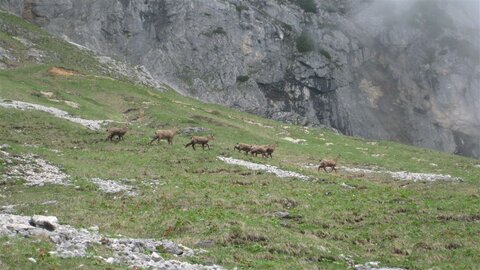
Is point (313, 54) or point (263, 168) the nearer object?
point (263, 168)

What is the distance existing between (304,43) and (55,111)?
364 ft

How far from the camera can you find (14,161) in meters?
34.4

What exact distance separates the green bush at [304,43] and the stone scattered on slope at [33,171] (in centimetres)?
12916

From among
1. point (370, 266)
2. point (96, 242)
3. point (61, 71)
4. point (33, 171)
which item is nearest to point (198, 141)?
point (33, 171)

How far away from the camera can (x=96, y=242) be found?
18594 millimetres

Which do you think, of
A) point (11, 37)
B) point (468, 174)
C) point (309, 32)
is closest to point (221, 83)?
point (309, 32)

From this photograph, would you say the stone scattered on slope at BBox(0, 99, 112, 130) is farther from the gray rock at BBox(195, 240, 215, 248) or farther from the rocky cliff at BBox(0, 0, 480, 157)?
the rocky cliff at BBox(0, 0, 480, 157)

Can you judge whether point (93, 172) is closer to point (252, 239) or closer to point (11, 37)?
point (252, 239)

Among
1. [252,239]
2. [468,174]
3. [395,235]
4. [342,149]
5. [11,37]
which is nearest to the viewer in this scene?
[252,239]

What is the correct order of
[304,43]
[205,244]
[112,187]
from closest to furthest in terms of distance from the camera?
[205,244] → [112,187] → [304,43]

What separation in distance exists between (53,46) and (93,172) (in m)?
79.4

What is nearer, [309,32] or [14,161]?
[14,161]

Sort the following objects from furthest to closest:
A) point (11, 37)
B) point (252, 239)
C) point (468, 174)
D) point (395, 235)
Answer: point (11, 37)
point (468, 174)
point (395, 235)
point (252, 239)

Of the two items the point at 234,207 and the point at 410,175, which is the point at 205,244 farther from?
the point at 410,175
